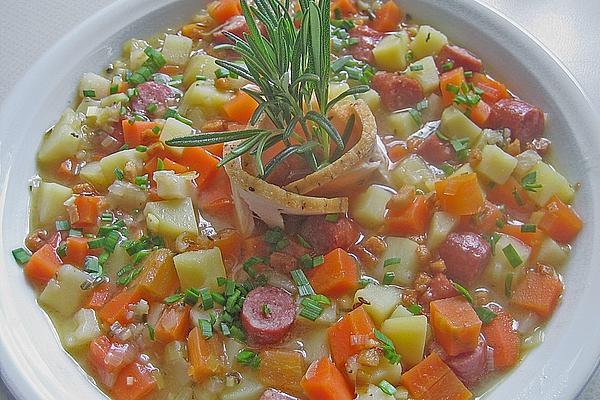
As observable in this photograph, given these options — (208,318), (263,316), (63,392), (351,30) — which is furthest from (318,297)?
(351,30)

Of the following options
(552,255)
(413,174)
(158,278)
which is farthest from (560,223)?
(158,278)

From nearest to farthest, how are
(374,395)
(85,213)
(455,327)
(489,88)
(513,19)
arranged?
(374,395) < (455,327) < (85,213) < (489,88) < (513,19)

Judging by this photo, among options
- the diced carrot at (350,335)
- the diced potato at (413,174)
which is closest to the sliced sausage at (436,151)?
the diced potato at (413,174)

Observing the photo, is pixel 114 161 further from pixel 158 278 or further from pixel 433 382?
pixel 433 382

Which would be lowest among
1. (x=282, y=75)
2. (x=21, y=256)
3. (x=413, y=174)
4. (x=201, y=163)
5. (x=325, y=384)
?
(x=21, y=256)

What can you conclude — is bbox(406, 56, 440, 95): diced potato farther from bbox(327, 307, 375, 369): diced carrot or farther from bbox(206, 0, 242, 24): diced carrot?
bbox(327, 307, 375, 369): diced carrot

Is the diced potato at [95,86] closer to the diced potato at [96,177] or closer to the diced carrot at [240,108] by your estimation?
the diced potato at [96,177]

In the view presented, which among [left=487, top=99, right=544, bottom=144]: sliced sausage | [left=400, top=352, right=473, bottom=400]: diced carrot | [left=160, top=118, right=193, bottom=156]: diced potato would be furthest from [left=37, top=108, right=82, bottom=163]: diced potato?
[left=487, top=99, right=544, bottom=144]: sliced sausage
